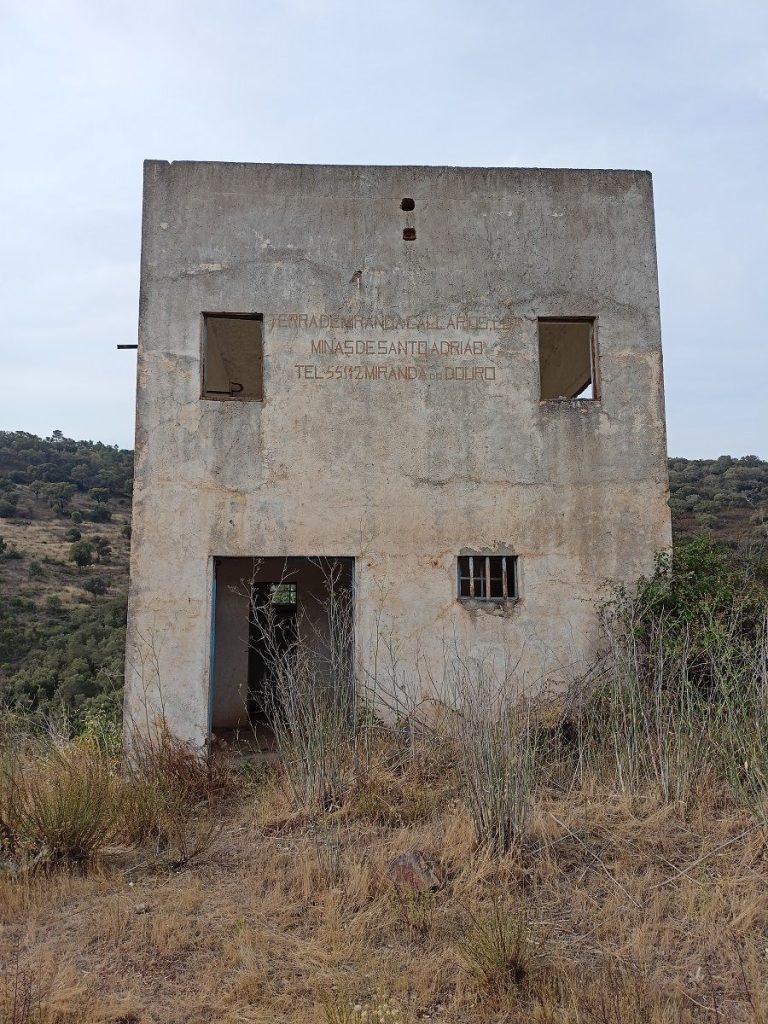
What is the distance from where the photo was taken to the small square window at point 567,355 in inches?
374

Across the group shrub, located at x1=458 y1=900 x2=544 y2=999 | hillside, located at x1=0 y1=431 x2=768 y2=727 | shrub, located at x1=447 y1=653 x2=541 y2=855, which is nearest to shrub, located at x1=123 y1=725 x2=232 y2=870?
shrub, located at x1=447 y1=653 x2=541 y2=855

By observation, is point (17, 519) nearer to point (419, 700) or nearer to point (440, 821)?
point (419, 700)

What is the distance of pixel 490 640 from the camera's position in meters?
8.80

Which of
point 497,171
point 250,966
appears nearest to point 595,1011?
point 250,966

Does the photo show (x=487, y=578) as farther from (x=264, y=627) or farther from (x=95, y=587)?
(x=95, y=587)

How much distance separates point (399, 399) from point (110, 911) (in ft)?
18.5

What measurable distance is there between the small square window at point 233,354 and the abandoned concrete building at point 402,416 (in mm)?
267

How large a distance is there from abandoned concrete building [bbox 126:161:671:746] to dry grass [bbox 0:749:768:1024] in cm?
236

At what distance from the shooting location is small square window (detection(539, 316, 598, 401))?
9509mm

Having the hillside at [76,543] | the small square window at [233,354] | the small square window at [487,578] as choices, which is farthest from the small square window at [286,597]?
the small square window at [487,578]

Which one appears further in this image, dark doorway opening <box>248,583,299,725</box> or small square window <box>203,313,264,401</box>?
dark doorway opening <box>248,583,299,725</box>

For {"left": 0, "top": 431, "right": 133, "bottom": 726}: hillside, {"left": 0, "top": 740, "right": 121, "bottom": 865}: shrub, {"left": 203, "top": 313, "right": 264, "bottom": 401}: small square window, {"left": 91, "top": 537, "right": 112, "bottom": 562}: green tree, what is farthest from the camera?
{"left": 91, "top": 537, "right": 112, "bottom": 562}: green tree

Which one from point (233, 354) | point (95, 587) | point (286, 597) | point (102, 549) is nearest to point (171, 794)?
point (233, 354)

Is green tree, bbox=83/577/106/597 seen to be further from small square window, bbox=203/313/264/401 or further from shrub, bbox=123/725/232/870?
shrub, bbox=123/725/232/870
